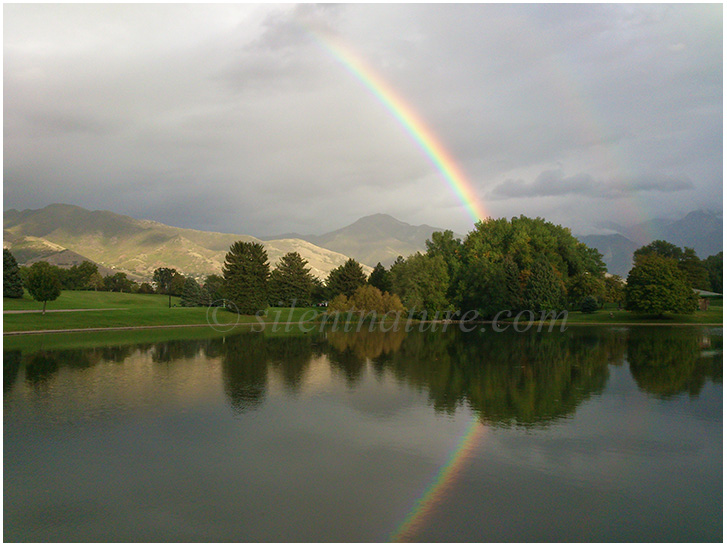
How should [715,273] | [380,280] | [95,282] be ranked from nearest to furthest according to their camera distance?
[380,280], [715,273], [95,282]

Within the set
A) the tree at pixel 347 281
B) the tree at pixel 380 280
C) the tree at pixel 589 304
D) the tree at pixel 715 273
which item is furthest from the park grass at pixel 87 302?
the tree at pixel 715 273

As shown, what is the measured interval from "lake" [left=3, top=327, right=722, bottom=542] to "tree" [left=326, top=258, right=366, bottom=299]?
77.2 metres

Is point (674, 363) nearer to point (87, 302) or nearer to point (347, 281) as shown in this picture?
point (347, 281)

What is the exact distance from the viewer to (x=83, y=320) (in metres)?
57.6

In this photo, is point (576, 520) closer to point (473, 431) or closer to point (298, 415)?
point (473, 431)

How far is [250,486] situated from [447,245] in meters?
89.6

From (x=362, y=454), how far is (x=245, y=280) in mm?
75091

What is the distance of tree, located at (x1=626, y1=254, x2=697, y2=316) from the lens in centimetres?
7200

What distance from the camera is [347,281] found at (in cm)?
10706

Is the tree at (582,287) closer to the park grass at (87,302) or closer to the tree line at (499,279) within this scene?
the tree line at (499,279)

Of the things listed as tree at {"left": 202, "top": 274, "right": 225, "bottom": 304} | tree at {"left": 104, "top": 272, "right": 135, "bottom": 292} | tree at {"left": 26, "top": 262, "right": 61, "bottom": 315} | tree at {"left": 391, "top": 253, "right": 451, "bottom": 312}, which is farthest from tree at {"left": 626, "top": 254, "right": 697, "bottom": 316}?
tree at {"left": 104, "top": 272, "right": 135, "bottom": 292}

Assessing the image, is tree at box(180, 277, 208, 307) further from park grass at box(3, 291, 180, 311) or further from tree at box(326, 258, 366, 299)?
tree at box(326, 258, 366, 299)

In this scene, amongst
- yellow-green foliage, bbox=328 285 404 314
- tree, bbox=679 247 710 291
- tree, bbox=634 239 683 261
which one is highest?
tree, bbox=634 239 683 261

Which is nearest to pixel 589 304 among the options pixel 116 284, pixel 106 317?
pixel 106 317
